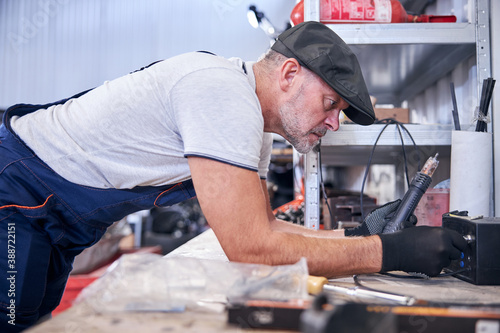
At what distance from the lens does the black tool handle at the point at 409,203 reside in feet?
3.61

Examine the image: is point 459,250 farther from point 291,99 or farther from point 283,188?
point 283,188

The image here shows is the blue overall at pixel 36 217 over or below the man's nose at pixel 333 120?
below

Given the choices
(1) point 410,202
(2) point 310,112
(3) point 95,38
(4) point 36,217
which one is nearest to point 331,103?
(2) point 310,112

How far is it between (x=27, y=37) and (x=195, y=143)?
6.07 metres

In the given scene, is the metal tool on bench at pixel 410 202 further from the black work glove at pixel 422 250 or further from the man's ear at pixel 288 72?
the man's ear at pixel 288 72

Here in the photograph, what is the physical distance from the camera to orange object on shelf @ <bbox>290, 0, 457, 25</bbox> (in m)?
1.40

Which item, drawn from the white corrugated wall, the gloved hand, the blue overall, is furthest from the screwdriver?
the white corrugated wall

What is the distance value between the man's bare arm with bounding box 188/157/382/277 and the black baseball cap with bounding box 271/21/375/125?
1.12 feet

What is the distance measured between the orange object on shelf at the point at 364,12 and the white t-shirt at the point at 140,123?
596mm

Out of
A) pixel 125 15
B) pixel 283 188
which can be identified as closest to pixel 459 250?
pixel 283 188

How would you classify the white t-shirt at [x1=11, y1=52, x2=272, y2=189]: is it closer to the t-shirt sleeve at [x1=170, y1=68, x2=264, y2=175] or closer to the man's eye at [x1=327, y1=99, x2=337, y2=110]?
the t-shirt sleeve at [x1=170, y1=68, x2=264, y2=175]

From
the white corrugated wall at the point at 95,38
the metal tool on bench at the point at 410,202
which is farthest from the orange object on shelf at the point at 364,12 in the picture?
the white corrugated wall at the point at 95,38

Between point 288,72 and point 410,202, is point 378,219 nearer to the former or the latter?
point 410,202

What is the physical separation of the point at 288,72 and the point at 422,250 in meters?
0.53
